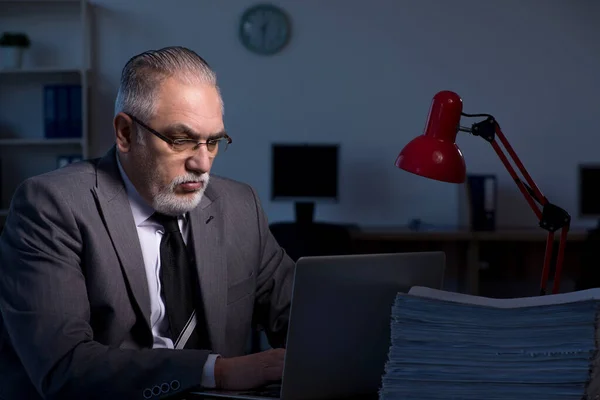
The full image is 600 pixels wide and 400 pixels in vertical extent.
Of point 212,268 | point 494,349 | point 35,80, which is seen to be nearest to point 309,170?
point 35,80

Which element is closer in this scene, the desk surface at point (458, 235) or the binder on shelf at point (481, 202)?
the desk surface at point (458, 235)

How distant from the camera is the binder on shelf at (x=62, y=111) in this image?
4.55 metres

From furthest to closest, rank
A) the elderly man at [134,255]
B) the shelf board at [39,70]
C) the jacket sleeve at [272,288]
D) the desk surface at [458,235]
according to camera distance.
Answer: the shelf board at [39,70], the desk surface at [458,235], the jacket sleeve at [272,288], the elderly man at [134,255]

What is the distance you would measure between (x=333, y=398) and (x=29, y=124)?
404 centimetres

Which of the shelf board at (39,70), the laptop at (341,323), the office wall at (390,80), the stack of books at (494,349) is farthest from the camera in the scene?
the office wall at (390,80)

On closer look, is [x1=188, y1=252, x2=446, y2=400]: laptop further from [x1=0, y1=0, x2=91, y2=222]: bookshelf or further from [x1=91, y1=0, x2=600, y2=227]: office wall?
[x1=0, y1=0, x2=91, y2=222]: bookshelf

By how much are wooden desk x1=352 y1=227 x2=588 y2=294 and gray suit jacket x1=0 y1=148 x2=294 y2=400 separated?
233 centimetres

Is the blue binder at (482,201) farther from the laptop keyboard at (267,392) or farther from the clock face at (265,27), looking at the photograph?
the laptop keyboard at (267,392)

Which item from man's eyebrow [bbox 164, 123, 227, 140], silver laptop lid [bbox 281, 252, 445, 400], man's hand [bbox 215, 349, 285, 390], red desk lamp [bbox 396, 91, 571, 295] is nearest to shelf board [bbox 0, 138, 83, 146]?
man's eyebrow [bbox 164, 123, 227, 140]

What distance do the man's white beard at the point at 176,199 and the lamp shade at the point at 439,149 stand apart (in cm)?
43

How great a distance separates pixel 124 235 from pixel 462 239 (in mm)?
2872

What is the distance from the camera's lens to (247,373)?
1.27m

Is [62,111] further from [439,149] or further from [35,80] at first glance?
[439,149]

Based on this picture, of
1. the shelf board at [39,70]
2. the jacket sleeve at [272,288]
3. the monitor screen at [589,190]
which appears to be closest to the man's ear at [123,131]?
the jacket sleeve at [272,288]
